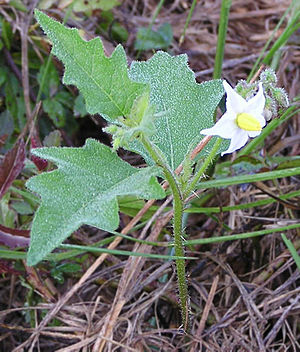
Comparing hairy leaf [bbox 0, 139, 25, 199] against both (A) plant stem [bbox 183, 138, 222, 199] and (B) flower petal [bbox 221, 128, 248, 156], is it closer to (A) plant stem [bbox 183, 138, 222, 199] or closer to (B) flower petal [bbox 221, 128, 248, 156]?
(A) plant stem [bbox 183, 138, 222, 199]

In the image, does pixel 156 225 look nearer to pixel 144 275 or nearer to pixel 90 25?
pixel 144 275

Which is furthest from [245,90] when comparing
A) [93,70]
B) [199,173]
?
[93,70]

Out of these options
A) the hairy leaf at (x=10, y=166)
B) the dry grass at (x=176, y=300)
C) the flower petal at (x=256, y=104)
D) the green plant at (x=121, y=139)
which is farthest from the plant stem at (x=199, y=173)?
the hairy leaf at (x=10, y=166)

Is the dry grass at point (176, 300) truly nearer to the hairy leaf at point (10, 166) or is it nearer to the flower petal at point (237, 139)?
the hairy leaf at point (10, 166)

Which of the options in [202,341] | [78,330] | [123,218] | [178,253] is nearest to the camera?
[178,253]

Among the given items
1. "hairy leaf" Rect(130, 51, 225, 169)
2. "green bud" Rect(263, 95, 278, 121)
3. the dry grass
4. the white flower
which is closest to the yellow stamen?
the white flower

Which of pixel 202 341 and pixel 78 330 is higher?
pixel 202 341

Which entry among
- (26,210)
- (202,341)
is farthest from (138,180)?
(26,210)

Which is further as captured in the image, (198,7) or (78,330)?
(198,7)
